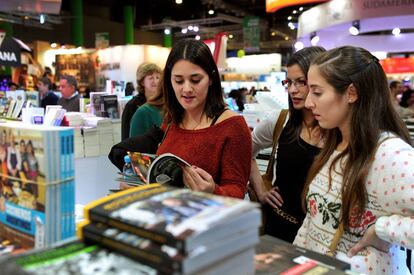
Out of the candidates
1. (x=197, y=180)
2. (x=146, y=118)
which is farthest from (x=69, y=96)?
(x=197, y=180)

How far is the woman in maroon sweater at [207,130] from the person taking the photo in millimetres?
1701

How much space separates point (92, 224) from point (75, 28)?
17.5m

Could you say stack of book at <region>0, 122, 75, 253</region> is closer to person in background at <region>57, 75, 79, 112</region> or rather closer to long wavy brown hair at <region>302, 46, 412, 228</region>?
long wavy brown hair at <region>302, 46, 412, 228</region>

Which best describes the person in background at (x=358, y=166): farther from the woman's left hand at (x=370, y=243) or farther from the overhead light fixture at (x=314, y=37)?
the overhead light fixture at (x=314, y=37)

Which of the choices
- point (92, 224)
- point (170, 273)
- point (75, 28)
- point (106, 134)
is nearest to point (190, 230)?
point (170, 273)

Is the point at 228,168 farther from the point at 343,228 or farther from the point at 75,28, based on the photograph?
the point at 75,28

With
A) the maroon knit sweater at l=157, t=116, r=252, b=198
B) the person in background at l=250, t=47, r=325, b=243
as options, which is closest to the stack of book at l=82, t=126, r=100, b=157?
the person in background at l=250, t=47, r=325, b=243

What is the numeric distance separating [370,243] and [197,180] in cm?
61

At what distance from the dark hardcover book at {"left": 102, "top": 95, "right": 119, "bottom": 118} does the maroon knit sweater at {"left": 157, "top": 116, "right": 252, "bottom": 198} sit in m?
3.40

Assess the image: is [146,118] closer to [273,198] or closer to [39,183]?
[273,198]

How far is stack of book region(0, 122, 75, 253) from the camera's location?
1.02m

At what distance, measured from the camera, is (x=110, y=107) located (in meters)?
5.04

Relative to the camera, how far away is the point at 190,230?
740mm

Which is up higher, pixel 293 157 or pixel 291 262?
pixel 293 157
